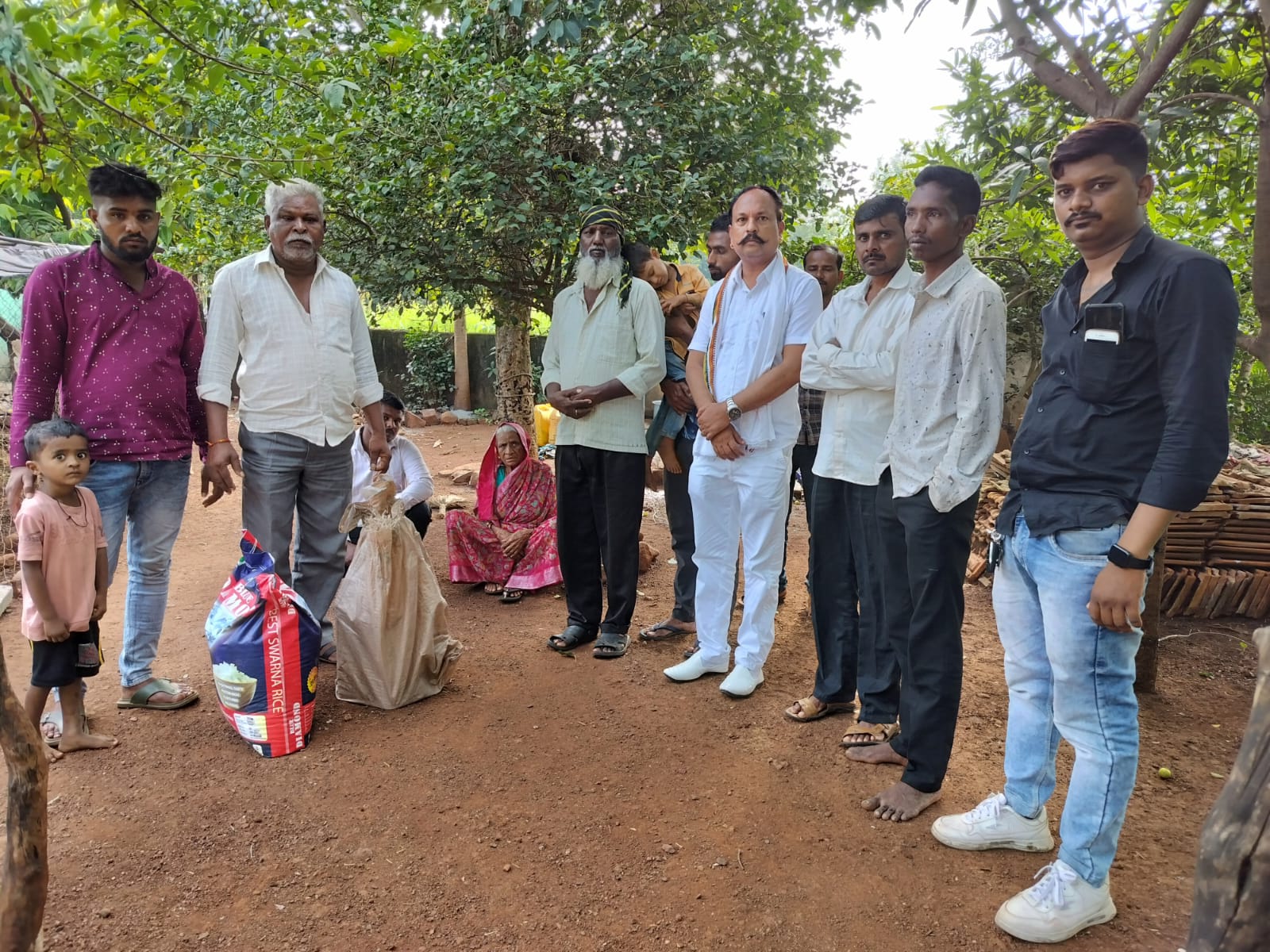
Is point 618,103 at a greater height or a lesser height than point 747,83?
lesser

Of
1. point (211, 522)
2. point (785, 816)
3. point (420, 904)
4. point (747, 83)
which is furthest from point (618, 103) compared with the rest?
point (211, 522)

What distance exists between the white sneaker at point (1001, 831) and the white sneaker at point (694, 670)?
1.42m

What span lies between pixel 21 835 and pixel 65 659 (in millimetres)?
1620

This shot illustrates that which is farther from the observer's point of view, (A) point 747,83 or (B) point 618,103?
(A) point 747,83

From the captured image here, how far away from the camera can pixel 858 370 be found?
3.11 meters

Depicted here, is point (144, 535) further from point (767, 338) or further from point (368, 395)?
point (767, 338)

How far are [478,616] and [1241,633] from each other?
4142mm

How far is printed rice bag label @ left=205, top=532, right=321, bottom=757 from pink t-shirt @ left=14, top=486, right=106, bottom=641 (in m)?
0.43

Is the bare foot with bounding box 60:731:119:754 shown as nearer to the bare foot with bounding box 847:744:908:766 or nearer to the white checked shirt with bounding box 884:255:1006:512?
the bare foot with bounding box 847:744:908:766

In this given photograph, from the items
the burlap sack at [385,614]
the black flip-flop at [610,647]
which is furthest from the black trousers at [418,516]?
the black flip-flop at [610,647]

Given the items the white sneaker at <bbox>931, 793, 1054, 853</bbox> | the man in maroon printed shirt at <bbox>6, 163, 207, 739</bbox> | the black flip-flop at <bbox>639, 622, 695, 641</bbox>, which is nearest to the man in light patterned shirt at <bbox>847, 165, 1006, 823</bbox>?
the white sneaker at <bbox>931, 793, 1054, 853</bbox>

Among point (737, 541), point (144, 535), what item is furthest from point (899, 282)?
point (144, 535)

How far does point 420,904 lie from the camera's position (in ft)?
7.86

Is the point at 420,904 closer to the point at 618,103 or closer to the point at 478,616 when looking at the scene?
the point at 478,616
